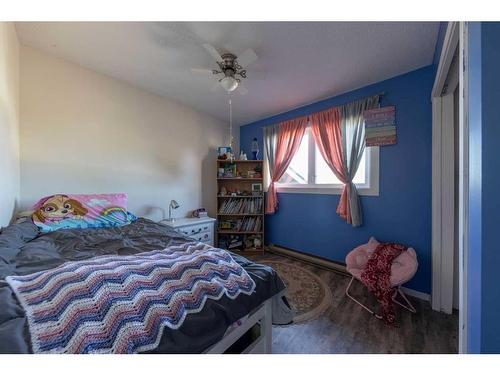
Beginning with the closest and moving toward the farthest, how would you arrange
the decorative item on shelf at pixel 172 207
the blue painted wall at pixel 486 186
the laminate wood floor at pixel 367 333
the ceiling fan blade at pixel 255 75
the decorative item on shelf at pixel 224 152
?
the blue painted wall at pixel 486 186 < the laminate wood floor at pixel 367 333 < the ceiling fan blade at pixel 255 75 < the decorative item on shelf at pixel 172 207 < the decorative item on shelf at pixel 224 152

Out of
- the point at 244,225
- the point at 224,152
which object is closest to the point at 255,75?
the point at 224,152

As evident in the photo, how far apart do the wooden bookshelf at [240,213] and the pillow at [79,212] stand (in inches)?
59.3

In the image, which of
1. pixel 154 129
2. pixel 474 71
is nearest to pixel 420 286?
pixel 474 71

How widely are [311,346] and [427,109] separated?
7.41 ft

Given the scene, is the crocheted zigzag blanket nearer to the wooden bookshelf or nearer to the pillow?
the pillow

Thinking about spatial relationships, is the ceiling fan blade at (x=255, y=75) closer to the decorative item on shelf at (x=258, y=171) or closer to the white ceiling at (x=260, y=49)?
the white ceiling at (x=260, y=49)

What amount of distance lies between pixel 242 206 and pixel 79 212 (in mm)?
2112

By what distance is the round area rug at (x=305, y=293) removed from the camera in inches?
69.9

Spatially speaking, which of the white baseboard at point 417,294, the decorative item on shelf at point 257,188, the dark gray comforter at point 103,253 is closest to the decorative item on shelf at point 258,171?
the decorative item on shelf at point 257,188

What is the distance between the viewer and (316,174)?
2910mm

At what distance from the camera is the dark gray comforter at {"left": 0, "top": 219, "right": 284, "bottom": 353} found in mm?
589

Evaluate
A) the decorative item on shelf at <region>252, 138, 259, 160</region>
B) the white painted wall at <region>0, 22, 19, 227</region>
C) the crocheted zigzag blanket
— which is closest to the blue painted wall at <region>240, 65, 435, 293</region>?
the decorative item on shelf at <region>252, 138, 259, 160</region>

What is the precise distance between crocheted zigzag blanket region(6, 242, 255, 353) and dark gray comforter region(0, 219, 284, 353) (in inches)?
1.1

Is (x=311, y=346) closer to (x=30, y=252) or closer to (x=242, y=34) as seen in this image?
(x=30, y=252)
